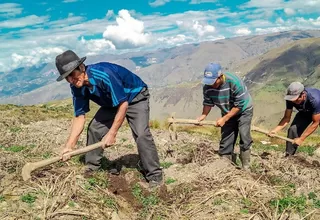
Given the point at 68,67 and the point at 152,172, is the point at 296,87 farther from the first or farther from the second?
the point at 68,67

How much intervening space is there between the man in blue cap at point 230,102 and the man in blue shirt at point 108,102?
1.79 meters

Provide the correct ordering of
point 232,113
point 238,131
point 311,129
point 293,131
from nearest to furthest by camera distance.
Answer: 1. point 232,113
2. point 311,129
3. point 238,131
4. point 293,131

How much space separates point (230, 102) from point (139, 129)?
9.32 feet

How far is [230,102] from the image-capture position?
8.88 m

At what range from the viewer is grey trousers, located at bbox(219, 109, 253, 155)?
9039 millimetres

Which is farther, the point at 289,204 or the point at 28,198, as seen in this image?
the point at 289,204

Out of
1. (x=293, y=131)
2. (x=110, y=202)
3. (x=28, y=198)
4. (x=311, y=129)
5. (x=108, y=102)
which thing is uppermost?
(x=108, y=102)

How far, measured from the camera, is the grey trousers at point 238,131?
9039 millimetres

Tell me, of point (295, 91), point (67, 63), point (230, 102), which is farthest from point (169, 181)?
point (295, 91)

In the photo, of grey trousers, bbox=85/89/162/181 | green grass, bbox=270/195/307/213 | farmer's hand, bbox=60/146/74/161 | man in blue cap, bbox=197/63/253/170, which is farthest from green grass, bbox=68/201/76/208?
man in blue cap, bbox=197/63/253/170

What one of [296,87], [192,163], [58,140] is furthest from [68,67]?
[58,140]

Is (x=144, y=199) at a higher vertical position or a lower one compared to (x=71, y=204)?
lower

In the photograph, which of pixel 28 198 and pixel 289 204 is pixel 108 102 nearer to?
pixel 28 198

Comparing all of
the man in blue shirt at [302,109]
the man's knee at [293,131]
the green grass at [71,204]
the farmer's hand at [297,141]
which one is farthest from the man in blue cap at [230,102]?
the green grass at [71,204]
